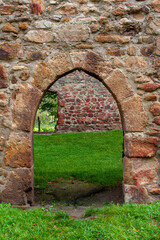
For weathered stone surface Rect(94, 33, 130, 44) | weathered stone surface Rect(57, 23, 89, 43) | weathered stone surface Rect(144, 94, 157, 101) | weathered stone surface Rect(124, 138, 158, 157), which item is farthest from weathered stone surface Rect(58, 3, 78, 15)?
weathered stone surface Rect(124, 138, 158, 157)

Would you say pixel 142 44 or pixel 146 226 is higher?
pixel 142 44

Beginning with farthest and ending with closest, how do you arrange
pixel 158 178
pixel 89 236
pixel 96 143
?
1. pixel 96 143
2. pixel 158 178
3. pixel 89 236

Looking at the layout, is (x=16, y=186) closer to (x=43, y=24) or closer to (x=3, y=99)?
(x=3, y=99)

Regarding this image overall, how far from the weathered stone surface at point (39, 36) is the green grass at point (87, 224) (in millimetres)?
2225

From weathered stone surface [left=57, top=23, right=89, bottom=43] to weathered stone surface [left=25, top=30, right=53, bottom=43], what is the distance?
15 cm

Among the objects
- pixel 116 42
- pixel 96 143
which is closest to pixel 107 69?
pixel 116 42

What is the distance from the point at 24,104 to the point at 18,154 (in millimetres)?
684

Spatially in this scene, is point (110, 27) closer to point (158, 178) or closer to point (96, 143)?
point (158, 178)

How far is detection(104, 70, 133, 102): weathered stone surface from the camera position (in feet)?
10.9

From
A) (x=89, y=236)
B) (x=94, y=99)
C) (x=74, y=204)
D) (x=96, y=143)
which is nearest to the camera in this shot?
(x=89, y=236)

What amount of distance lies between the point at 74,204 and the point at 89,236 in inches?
51.2

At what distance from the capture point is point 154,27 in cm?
334

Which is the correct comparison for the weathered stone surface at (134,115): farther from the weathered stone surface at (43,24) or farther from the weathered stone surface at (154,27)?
the weathered stone surface at (43,24)

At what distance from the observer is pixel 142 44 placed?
3.36m
